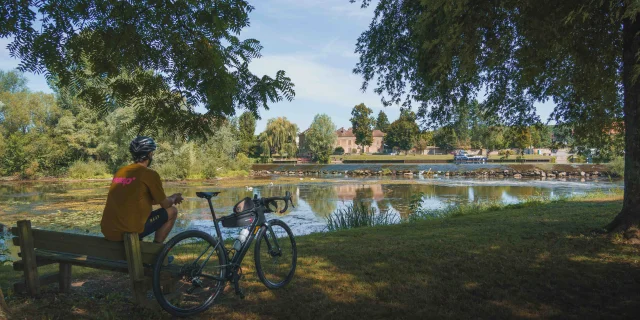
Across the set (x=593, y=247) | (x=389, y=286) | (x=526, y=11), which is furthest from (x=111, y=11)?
(x=593, y=247)

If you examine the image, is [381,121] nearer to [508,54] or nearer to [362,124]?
[362,124]

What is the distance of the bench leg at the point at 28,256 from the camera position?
11.6ft

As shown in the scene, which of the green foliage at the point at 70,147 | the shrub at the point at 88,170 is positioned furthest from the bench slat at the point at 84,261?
the shrub at the point at 88,170

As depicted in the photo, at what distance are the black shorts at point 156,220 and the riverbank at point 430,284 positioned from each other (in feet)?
2.29

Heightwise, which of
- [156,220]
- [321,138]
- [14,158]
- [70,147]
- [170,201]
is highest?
[321,138]

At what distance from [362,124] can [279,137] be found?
122 ft

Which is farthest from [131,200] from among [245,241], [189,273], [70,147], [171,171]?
[70,147]

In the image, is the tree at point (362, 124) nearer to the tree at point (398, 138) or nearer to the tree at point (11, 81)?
the tree at point (398, 138)

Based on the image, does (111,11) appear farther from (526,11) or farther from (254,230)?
(526,11)

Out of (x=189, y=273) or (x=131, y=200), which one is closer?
(x=131, y=200)

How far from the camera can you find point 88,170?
36625 mm

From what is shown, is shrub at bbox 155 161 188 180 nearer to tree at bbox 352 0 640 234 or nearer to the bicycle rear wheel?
tree at bbox 352 0 640 234

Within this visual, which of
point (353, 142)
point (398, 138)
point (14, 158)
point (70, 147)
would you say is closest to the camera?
point (14, 158)

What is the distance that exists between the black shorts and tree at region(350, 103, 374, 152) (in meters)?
97.2
